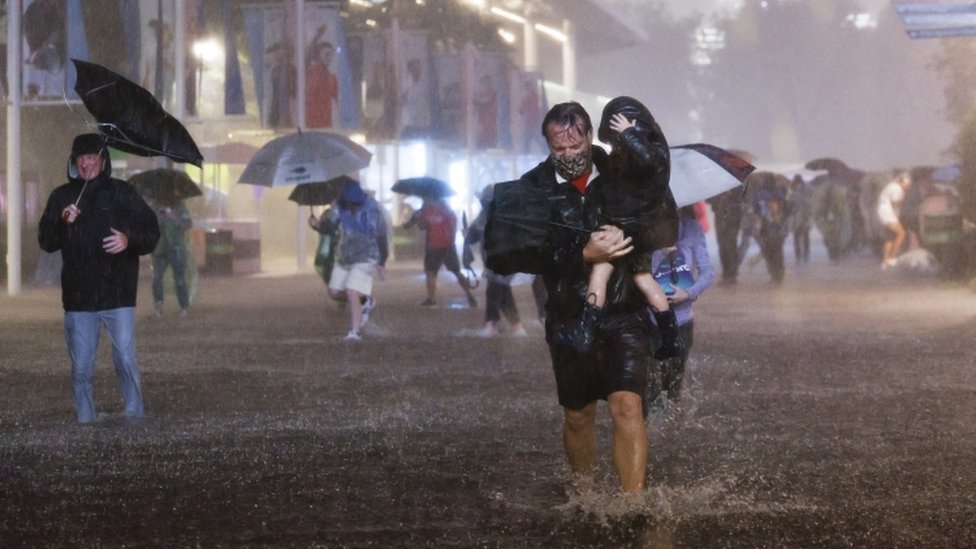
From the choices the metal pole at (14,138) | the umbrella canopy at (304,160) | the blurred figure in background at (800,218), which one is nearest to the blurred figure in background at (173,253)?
the umbrella canopy at (304,160)

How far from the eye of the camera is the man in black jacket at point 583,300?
5.91 m

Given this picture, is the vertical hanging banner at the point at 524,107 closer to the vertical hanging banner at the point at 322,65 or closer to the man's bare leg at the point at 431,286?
the vertical hanging banner at the point at 322,65

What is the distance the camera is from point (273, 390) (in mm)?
11492

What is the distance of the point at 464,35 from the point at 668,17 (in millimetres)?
77960

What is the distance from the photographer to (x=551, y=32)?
65.0 metres

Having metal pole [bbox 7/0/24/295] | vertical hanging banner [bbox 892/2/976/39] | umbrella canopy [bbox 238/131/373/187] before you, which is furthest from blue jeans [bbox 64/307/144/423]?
metal pole [bbox 7/0/24/295]

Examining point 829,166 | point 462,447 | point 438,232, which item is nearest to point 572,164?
point 462,447

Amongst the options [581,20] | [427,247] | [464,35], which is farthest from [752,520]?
[581,20]

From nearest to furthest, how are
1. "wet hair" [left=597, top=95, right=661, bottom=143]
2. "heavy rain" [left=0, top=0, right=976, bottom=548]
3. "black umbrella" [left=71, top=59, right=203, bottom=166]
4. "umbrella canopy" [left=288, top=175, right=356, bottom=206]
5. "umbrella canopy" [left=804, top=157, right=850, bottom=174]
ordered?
"wet hair" [left=597, top=95, right=661, bottom=143] < "heavy rain" [left=0, top=0, right=976, bottom=548] < "black umbrella" [left=71, top=59, right=203, bottom=166] < "umbrella canopy" [left=288, top=175, right=356, bottom=206] < "umbrella canopy" [left=804, top=157, right=850, bottom=174]

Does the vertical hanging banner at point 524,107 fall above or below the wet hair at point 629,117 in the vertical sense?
above

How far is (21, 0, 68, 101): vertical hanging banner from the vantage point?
2548 cm

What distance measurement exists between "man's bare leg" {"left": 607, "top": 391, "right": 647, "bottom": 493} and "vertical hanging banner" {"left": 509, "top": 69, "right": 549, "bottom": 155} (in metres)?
41.9

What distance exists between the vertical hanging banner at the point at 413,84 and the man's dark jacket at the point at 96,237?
2861 centimetres

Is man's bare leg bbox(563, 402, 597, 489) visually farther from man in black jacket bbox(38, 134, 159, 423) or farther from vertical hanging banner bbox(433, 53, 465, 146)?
vertical hanging banner bbox(433, 53, 465, 146)
